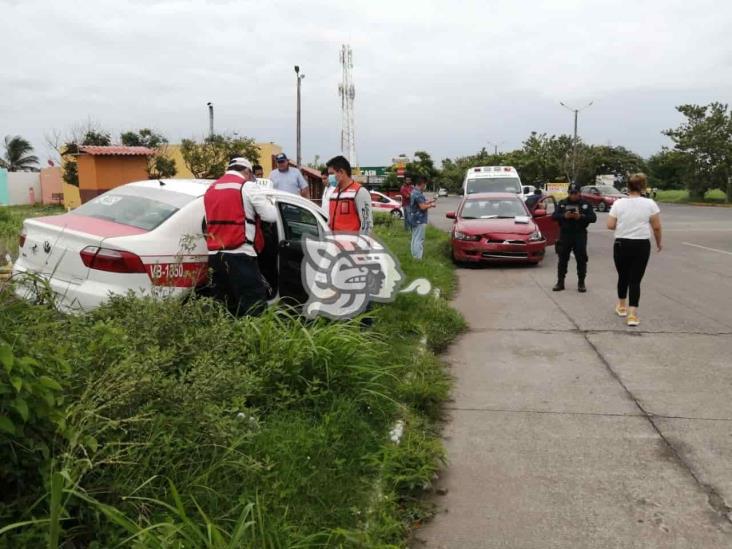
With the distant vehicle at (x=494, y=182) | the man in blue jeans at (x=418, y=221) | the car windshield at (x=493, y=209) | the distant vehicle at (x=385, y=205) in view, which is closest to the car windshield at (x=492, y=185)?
the distant vehicle at (x=494, y=182)

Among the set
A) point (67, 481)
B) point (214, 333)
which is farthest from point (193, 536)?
point (214, 333)

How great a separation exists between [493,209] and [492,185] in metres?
7.51

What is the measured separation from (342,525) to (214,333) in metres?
1.43

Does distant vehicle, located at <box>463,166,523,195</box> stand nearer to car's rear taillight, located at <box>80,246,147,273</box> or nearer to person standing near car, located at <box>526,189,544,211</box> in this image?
person standing near car, located at <box>526,189,544,211</box>

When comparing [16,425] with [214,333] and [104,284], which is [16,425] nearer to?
[214,333]

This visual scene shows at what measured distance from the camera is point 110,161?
982 inches

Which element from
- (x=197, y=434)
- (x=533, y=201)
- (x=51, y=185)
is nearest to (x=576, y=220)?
(x=533, y=201)

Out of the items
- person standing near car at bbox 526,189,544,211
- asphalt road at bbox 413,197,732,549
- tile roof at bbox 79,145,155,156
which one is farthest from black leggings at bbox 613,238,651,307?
tile roof at bbox 79,145,155,156

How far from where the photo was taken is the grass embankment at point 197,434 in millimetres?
2322

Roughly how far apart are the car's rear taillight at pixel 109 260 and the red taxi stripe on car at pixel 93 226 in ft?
0.58

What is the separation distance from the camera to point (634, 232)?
24.1 feet

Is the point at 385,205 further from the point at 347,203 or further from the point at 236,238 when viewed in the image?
the point at 236,238

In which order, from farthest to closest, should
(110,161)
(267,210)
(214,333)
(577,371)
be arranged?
(110,161) < (577,371) < (267,210) < (214,333)

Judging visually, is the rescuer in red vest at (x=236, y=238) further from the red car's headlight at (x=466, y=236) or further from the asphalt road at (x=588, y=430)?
the red car's headlight at (x=466, y=236)
